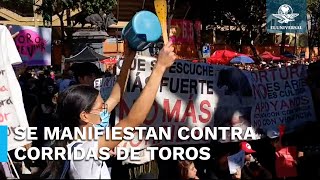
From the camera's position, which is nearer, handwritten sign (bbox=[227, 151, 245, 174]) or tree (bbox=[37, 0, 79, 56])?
handwritten sign (bbox=[227, 151, 245, 174])

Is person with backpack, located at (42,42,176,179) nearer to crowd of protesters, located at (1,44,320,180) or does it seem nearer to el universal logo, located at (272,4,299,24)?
crowd of protesters, located at (1,44,320,180)

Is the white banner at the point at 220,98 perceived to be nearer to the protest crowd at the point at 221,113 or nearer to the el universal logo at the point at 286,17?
the protest crowd at the point at 221,113

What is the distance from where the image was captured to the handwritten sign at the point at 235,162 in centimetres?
532

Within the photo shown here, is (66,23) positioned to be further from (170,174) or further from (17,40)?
(170,174)

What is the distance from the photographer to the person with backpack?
2.82 meters

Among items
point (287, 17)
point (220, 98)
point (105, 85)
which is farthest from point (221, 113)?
point (287, 17)

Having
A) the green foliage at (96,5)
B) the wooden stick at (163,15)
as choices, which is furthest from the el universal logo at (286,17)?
the wooden stick at (163,15)

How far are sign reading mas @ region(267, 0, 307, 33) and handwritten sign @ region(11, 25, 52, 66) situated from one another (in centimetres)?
1110

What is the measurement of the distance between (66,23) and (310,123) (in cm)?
2643

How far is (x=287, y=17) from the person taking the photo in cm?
1852

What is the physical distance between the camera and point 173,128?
5.41 m

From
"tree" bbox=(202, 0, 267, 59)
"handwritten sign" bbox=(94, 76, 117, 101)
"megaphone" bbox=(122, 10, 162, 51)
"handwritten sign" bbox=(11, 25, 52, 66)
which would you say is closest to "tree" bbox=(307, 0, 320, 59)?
"tree" bbox=(202, 0, 267, 59)

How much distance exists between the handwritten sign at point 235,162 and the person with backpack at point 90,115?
2200 millimetres

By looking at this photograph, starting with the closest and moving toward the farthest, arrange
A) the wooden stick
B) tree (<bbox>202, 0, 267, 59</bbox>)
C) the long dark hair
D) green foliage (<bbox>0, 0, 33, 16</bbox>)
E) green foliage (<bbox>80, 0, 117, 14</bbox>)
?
the long dark hair < the wooden stick < green foliage (<bbox>80, 0, 117, 14</bbox>) < green foliage (<bbox>0, 0, 33, 16</bbox>) < tree (<bbox>202, 0, 267, 59</bbox>)
